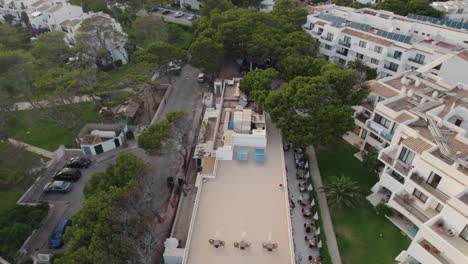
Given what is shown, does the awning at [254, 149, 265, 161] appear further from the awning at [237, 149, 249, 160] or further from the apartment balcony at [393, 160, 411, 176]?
the apartment balcony at [393, 160, 411, 176]

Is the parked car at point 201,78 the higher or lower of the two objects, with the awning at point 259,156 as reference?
lower

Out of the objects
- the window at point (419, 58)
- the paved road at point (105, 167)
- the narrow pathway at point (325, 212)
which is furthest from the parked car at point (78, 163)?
the window at point (419, 58)

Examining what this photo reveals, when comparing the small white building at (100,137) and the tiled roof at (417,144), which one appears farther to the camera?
the small white building at (100,137)

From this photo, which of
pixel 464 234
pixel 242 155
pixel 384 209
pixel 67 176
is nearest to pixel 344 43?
pixel 384 209

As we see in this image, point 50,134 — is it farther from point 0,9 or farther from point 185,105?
point 0,9

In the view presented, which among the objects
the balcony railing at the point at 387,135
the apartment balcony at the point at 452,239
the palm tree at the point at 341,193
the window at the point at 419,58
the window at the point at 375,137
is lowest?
the palm tree at the point at 341,193

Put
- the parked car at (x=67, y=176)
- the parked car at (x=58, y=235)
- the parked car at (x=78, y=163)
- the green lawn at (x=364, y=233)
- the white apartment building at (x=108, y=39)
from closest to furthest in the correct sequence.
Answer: the green lawn at (x=364, y=233) < the parked car at (x=58, y=235) < the parked car at (x=67, y=176) < the parked car at (x=78, y=163) < the white apartment building at (x=108, y=39)

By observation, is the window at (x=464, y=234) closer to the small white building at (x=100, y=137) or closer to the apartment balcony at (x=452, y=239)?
the apartment balcony at (x=452, y=239)

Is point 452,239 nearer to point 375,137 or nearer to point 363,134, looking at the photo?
point 375,137
